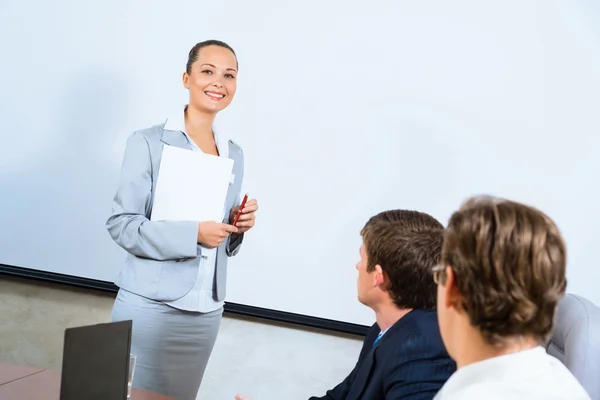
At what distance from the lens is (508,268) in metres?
0.93

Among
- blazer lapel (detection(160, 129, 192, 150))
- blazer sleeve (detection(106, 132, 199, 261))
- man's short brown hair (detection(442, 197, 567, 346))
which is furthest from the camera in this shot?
blazer lapel (detection(160, 129, 192, 150))

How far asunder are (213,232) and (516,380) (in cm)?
126

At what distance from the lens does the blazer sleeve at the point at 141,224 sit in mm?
2047

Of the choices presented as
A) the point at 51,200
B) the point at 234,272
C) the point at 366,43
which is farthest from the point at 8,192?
the point at 366,43

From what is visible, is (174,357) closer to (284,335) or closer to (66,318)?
(284,335)

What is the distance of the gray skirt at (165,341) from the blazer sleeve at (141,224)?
0.52 ft

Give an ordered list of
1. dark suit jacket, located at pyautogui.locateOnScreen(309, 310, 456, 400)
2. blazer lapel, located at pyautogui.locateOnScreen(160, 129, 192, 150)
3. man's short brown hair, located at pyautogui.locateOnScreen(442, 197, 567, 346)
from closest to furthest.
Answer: man's short brown hair, located at pyautogui.locateOnScreen(442, 197, 567, 346), dark suit jacket, located at pyautogui.locateOnScreen(309, 310, 456, 400), blazer lapel, located at pyautogui.locateOnScreen(160, 129, 192, 150)

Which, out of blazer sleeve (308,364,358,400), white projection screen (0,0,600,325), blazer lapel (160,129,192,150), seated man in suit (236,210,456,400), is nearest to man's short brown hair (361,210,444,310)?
seated man in suit (236,210,456,400)

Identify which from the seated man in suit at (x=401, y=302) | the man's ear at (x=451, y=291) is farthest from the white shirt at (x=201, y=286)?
the man's ear at (x=451, y=291)

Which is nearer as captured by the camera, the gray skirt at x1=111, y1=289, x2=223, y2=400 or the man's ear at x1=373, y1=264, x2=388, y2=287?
the man's ear at x1=373, y1=264, x2=388, y2=287

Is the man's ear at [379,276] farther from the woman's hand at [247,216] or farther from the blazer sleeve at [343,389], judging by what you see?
the woman's hand at [247,216]

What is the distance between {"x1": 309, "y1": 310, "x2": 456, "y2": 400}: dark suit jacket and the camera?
1.45m

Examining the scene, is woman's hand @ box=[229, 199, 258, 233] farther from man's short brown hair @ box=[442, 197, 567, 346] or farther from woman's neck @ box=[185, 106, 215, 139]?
→ man's short brown hair @ box=[442, 197, 567, 346]


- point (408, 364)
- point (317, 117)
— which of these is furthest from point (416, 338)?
point (317, 117)
